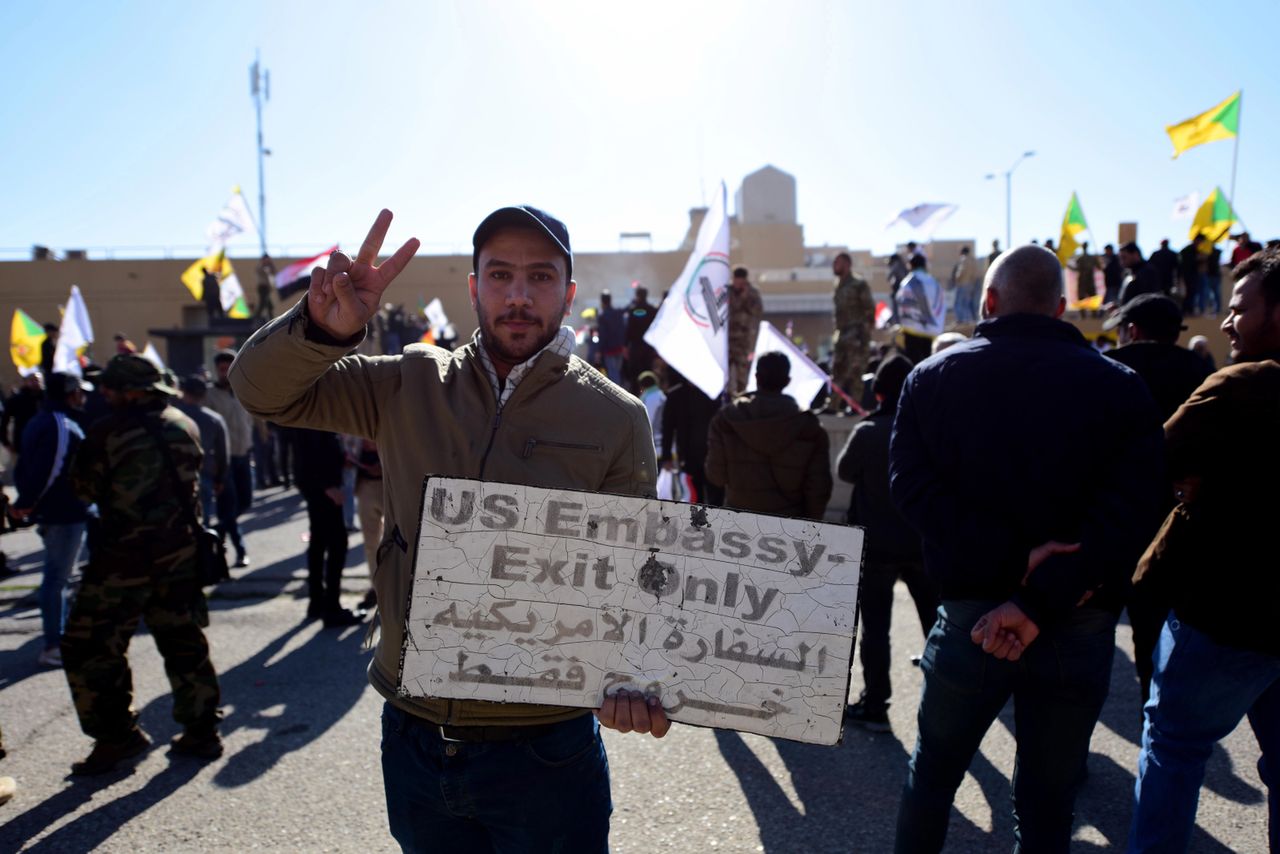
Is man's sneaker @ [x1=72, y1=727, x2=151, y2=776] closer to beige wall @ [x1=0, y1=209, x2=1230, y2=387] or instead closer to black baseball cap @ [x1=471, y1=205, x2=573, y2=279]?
black baseball cap @ [x1=471, y1=205, x2=573, y2=279]

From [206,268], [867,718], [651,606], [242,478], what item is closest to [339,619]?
[867,718]

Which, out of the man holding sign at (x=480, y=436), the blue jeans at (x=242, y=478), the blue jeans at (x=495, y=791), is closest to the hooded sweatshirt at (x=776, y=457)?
the man holding sign at (x=480, y=436)

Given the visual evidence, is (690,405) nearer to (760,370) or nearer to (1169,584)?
(760,370)

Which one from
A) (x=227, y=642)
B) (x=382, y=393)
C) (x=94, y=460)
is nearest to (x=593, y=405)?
(x=382, y=393)

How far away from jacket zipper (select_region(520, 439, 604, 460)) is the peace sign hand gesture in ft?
1.40

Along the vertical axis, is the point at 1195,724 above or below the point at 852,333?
below

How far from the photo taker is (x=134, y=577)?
14.0ft

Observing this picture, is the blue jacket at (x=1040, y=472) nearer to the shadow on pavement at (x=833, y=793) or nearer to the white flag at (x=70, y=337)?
the shadow on pavement at (x=833, y=793)

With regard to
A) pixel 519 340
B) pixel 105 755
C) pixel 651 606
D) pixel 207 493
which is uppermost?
pixel 519 340

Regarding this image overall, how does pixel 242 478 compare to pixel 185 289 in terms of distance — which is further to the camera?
pixel 185 289

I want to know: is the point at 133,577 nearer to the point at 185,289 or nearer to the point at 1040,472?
the point at 1040,472

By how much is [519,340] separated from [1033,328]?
1.53 meters

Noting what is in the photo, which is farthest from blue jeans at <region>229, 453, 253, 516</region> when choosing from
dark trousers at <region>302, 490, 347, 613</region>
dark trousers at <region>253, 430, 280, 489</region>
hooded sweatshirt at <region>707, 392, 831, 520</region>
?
hooded sweatshirt at <region>707, 392, 831, 520</region>

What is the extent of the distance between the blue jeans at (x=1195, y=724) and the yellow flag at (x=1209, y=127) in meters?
13.4
